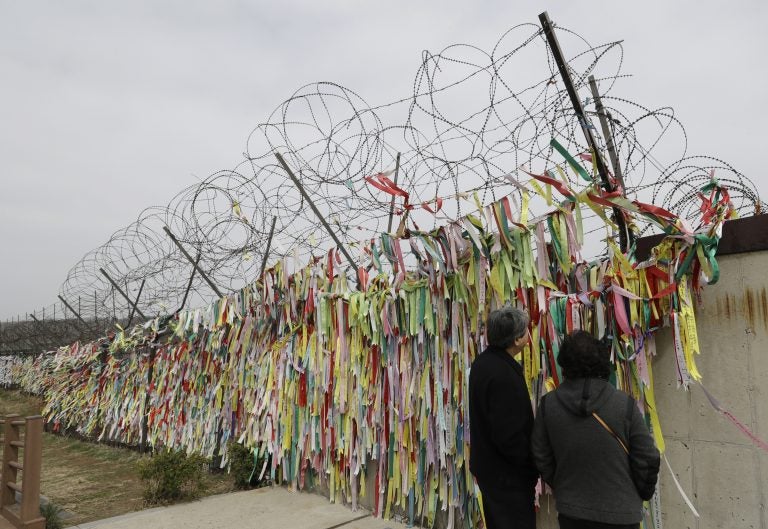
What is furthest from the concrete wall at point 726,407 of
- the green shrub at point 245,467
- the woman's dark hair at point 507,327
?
the green shrub at point 245,467

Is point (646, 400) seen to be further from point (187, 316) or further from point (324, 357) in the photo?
point (187, 316)

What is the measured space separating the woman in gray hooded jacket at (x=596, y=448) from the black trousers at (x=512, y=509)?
0.70ft

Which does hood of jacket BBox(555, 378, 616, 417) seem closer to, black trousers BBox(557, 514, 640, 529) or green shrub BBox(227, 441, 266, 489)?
black trousers BBox(557, 514, 640, 529)

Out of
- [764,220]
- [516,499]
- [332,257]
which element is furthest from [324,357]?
[764,220]

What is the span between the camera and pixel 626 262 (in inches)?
101

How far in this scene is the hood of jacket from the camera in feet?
6.63

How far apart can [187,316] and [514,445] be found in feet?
16.7

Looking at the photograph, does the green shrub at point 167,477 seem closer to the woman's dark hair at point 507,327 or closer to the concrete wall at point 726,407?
the woman's dark hair at point 507,327

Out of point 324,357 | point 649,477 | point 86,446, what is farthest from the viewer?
point 86,446

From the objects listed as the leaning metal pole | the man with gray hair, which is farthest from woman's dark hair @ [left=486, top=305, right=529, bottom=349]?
the leaning metal pole

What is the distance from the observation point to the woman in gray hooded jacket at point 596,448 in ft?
6.45

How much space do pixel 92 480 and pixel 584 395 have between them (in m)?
6.00

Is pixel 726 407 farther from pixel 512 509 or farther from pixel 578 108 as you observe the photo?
pixel 578 108

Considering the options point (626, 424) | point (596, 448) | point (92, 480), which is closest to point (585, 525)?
point (596, 448)
